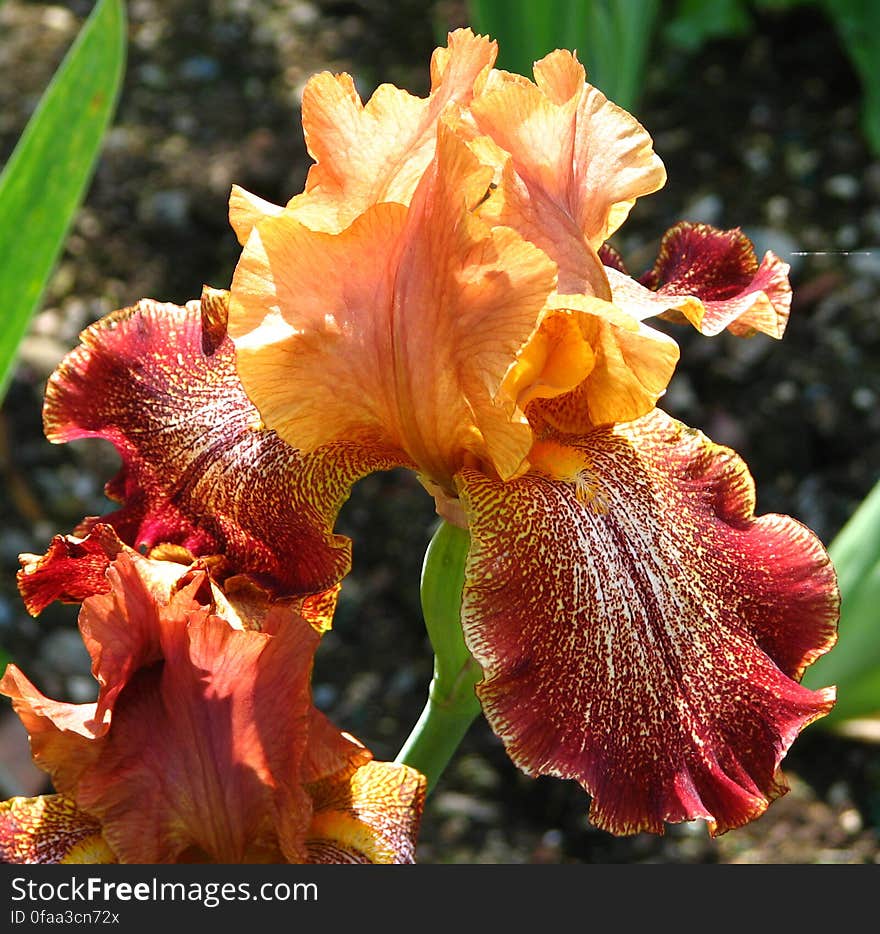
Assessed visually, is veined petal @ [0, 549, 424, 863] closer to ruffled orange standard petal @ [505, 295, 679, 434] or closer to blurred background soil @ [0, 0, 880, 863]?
ruffled orange standard petal @ [505, 295, 679, 434]

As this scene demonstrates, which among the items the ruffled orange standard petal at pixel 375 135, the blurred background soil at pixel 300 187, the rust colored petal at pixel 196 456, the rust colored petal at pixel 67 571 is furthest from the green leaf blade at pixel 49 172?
the blurred background soil at pixel 300 187

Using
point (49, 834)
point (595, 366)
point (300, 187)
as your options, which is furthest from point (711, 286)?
point (300, 187)

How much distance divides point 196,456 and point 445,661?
227 mm

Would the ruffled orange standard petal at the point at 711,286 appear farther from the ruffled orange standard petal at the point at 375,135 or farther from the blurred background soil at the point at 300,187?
the blurred background soil at the point at 300,187

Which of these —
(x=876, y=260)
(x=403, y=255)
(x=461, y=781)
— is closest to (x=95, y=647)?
(x=403, y=255)

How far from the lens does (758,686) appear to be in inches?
31.4

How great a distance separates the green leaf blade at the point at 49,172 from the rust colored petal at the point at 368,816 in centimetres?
64

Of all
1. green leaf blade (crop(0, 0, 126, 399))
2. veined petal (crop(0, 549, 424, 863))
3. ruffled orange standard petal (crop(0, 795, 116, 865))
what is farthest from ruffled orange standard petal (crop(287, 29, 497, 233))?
green leaf blade (crop(0, 0, 126, 399))

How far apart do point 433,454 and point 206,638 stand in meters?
0.19

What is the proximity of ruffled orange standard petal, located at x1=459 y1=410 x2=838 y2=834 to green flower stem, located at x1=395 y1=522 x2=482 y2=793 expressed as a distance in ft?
0.23

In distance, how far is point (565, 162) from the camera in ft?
2.65

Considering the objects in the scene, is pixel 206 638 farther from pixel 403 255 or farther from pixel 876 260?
pixel 876 260

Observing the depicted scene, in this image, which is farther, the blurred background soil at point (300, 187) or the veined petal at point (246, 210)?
the blurred background soil at point (300, 187)

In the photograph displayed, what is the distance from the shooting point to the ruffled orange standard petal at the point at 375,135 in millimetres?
792
